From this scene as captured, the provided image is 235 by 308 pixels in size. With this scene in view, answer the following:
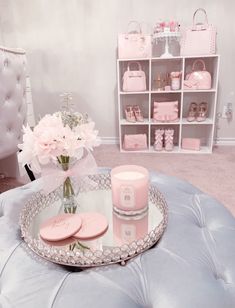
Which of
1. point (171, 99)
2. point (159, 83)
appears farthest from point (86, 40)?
point (171, 99)

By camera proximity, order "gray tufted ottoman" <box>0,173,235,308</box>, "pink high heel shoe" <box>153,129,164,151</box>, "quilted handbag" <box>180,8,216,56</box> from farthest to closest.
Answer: "pink high heel shoe" <box>153,129,164,151</box>
"quilted handbag" <box>180,8,216,56</box>
"gray tufted ottoman" <box>0,173,235,308</box>

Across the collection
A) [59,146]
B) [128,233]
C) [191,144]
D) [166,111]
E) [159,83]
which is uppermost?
[159,83]

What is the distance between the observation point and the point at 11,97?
5.09 ft

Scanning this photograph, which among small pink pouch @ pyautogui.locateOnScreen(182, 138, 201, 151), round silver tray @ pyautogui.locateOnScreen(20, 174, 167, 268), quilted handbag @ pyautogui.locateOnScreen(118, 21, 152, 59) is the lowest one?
small pink pouch @ pyautogui.locateOnScreen(182, 138, 201, 151)

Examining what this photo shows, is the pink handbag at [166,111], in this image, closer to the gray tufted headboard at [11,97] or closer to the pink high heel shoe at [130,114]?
the pink high heel shoe at [130,114]

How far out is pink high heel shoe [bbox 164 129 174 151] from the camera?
105 inches

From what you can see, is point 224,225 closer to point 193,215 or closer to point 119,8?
point 193,215

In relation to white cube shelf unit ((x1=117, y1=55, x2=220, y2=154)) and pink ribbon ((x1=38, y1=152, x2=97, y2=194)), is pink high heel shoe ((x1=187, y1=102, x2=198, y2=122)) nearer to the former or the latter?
white cube shelf unit ((x1=117, y1=55, x2=220, y2=154))

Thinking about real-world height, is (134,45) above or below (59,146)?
above

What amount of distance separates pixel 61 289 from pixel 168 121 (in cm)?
224

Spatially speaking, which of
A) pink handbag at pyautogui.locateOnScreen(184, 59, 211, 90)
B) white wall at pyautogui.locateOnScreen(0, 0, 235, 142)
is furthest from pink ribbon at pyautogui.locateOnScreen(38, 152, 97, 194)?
white wall at pyautogui.locateOnScreen(0, 0, 235, 142)

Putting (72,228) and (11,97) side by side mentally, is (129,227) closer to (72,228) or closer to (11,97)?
(72,228)

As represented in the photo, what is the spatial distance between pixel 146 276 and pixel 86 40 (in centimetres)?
261

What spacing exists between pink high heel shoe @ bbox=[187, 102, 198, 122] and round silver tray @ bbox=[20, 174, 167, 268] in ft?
6.12
